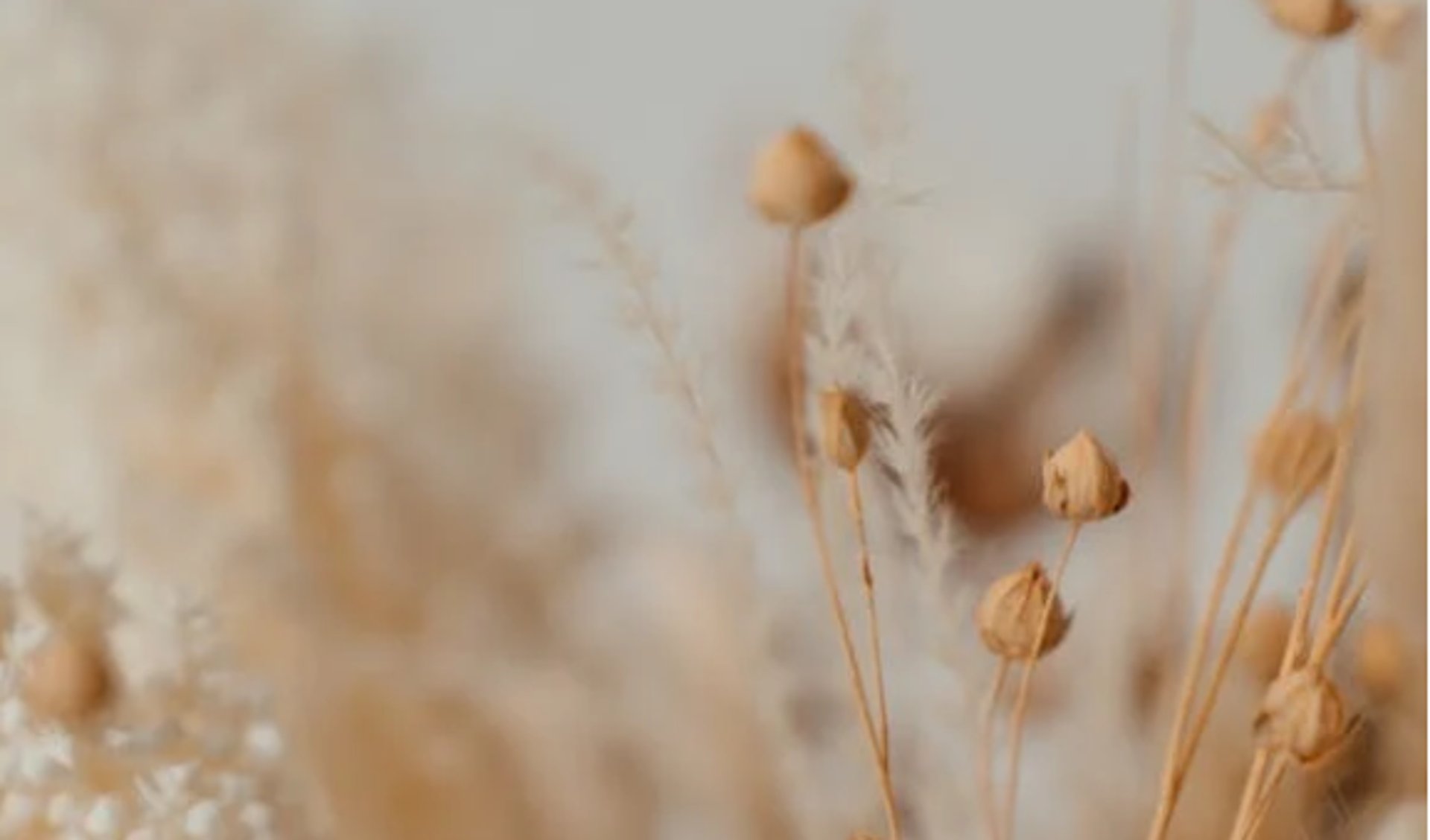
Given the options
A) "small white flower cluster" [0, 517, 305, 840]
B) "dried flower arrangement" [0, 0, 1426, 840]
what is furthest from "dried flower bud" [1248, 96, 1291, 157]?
"small white flower cluster" [0, 517, 305, 840]

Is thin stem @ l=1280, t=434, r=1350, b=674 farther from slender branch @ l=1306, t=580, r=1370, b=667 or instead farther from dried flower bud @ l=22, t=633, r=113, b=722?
dried flower bud @ l=22, t=633, r=113, b=722

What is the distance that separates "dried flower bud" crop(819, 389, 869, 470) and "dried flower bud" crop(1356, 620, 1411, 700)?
0.22 feet

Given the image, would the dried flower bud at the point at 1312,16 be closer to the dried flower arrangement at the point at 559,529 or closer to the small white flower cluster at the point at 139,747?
the dried flower arrangement at the point at 559,529

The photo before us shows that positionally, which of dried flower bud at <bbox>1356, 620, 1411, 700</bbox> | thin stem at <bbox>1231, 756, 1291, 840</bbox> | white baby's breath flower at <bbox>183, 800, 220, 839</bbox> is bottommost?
dried flower bud at <bbox>1356, 620, 1411, 700</bbox>

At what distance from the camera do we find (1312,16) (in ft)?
0.70

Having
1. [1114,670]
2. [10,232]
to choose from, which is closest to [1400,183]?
[1114,670]

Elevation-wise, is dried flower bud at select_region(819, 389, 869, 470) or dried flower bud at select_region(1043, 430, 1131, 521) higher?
dried flower bud at select_region(819, 389, 869, 470)

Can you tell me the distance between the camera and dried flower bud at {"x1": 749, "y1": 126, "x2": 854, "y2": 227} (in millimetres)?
218

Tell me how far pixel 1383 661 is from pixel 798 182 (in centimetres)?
8

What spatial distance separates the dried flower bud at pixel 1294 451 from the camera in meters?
0.23

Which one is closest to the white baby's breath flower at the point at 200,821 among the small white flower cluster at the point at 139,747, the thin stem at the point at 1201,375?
the small white flower cluster at the point at 139,747

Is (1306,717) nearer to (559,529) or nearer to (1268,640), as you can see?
(1268,640)

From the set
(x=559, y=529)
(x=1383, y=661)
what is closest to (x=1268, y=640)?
(x=1383, y=661)

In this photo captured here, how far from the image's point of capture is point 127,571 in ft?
1.06
